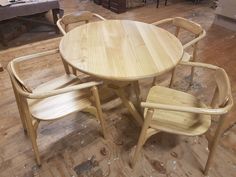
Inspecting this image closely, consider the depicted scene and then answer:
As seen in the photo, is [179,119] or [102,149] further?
[102,149]

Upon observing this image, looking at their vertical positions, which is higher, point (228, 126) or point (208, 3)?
point (208, 3)

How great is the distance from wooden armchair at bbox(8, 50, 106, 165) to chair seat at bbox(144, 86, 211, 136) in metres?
0.40

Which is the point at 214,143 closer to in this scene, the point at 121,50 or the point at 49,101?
the point at 121,50

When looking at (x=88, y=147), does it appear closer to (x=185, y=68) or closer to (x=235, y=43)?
(x=185, y=68)

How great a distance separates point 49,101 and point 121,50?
606 mm

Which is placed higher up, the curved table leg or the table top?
the table top

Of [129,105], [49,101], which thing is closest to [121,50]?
[129,105]

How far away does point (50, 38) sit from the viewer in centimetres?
323

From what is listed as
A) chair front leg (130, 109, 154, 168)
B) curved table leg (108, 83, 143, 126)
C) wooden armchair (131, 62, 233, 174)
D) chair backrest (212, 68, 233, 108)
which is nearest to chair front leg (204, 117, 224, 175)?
wooden armchair (131, 62, 233, 174)

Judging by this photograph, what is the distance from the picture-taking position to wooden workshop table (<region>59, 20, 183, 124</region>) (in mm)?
1314

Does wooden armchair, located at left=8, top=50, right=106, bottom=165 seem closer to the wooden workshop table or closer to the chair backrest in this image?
the wooden workshop table

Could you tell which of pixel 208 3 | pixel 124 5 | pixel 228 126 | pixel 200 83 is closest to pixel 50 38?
pixel 124 5

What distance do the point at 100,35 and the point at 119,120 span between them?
0.73 m

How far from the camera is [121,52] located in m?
1.49
